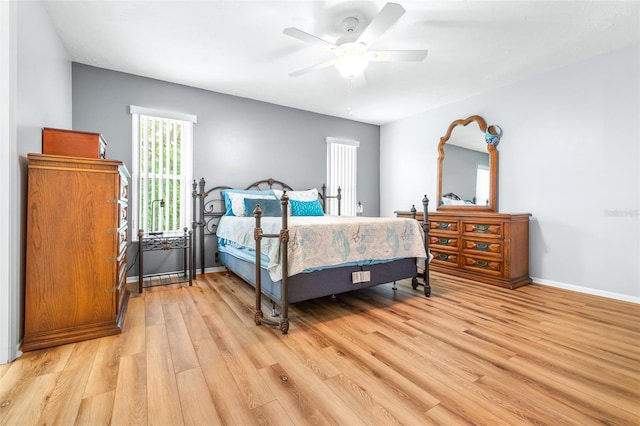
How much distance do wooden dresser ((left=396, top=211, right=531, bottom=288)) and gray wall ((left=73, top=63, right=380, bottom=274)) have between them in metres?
2.08

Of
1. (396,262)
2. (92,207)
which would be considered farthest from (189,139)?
(396,262)

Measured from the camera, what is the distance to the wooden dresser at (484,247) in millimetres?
3633

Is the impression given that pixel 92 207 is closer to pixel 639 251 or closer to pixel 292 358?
pixel 292 358

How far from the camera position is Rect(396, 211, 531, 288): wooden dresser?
3.63m

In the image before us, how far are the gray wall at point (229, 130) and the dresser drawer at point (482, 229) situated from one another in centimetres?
234

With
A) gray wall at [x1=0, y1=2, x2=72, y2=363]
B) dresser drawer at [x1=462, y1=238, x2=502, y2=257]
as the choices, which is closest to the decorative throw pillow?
dresser drawer at [x1=462, y1=238, x2=502, y2=257]

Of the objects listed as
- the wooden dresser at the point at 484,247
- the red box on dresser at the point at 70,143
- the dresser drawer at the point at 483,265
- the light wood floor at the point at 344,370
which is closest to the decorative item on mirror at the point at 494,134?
the wooden dresser at the point at 484,247

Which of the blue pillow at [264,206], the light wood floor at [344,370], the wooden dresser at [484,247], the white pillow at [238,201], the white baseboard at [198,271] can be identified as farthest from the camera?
the white pillow at [238,201]

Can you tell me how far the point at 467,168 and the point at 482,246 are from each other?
136cm

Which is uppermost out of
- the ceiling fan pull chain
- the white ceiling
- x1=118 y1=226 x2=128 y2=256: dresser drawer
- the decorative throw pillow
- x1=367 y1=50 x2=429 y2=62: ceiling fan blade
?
the ceiling fan pull chain

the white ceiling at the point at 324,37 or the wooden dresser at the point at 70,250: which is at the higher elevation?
the white ceiling at the point at 324,37

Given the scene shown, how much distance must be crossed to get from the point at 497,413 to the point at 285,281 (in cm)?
150

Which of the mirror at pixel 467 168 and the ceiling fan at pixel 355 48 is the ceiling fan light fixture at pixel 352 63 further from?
the mirror at pixel 467 168

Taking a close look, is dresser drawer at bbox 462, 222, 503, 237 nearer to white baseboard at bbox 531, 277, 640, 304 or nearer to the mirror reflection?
the mirror reflection
